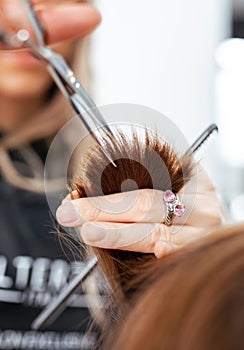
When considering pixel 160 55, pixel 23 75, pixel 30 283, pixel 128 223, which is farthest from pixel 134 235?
pixel 160 55

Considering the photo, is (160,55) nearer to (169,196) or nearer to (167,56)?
(167,56)

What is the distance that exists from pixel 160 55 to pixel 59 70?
1306 mm

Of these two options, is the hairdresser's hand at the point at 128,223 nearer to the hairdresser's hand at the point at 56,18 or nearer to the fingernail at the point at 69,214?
the fingernail at the point at 69,214

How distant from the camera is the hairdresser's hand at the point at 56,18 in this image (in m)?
0.68

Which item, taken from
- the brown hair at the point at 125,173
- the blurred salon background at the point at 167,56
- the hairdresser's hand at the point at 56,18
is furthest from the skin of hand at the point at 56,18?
→ the blurred salon background at the point at 167,56

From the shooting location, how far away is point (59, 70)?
2.16 feet

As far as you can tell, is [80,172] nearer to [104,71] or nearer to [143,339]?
[143,339]

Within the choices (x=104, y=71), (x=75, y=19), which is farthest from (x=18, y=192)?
(x=104, y=71)

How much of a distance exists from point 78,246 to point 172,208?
Answer: 0.31 ft

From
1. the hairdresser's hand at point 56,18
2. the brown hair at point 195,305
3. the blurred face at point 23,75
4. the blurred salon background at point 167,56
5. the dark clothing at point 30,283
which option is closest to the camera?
the brown hair at point 195,305

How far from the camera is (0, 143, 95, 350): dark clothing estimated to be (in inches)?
38.1

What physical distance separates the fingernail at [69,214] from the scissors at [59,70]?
0.07m

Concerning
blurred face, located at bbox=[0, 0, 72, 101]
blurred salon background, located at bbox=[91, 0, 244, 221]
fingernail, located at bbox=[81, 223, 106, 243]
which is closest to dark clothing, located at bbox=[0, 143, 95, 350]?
blurred face, located at bbox=[0, 0, 72, 101]

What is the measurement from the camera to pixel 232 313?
39 centimetres
